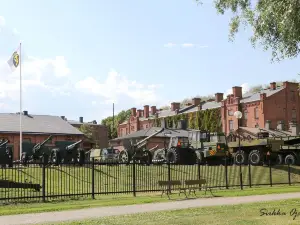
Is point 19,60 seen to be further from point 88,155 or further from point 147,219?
point 147,219

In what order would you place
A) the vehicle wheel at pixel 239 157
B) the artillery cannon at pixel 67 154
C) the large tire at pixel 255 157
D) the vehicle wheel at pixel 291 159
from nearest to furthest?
the large tire at pixel 255 157, the vehicle wheel at pixel 291 159, the vehicle wheel at pixel 239 157, the artillery cannon at pixel 67 154

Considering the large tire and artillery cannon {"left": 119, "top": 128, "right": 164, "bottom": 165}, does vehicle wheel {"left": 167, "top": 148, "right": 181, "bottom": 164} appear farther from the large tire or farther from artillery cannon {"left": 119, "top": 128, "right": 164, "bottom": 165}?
the large tire

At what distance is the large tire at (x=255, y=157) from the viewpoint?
2925 centimetres

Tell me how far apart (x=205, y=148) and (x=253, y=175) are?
25.0ft

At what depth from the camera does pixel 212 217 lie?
10750 millimetres

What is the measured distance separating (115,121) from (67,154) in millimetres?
73038

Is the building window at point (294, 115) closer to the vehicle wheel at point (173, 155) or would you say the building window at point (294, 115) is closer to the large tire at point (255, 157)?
the large tire at point (255, 157)

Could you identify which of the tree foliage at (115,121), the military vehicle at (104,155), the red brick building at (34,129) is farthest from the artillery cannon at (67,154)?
the tree foliage at (115,121)

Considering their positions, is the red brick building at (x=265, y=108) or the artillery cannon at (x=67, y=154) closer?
the artillery cannon at (x=67, y=154)

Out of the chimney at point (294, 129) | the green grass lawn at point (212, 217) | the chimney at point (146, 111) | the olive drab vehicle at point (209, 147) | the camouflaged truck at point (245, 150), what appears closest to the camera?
the green grass lawn at point (212, 217)

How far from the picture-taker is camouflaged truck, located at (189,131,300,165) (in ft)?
98.8

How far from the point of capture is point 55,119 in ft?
210

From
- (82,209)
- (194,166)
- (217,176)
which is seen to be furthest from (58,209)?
(194,166)

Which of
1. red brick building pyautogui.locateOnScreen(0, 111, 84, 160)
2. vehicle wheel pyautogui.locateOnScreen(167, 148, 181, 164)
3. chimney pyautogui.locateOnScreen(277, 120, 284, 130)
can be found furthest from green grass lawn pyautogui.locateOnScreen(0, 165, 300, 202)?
red brick building pyautogui.locateOnScreen(0, 111, 84, 160)
